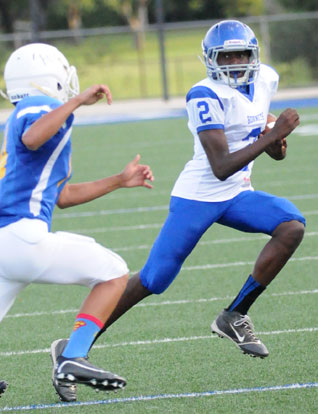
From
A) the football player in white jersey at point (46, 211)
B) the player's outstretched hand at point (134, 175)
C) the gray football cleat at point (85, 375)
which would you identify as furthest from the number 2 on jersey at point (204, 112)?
the gray football cleat at point (85, 375)

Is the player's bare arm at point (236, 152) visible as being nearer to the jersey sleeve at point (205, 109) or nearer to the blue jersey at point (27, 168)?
the jersey sleeve at point (205, 109)

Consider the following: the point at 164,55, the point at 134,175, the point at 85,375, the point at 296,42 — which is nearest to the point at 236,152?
the point at 134,175

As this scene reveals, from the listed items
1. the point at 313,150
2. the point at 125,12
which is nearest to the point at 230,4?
the point at 125,12

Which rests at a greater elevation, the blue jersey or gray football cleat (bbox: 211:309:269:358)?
the blue jersey

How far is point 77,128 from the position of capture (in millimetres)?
19000

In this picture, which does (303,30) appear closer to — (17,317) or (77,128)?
(77,128)

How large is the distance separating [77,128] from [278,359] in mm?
14691

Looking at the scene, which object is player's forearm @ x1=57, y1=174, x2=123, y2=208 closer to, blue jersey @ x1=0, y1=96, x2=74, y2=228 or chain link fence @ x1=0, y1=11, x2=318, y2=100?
blue jersey @ x1=0, y1=96, x2=74, y2=228

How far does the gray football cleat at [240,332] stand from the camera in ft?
14.9

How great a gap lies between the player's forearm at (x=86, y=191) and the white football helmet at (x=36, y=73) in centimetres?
48

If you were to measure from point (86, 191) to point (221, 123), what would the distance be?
31.1 inches

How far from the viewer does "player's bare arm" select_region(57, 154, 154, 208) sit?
14.0ft

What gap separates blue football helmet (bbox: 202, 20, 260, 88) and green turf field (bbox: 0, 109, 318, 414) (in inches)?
57.9

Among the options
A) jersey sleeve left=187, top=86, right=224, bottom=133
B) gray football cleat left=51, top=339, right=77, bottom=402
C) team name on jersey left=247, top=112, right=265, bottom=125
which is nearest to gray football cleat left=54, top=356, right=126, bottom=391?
gray football cleat left=51, top=339, right=77, bottom=402
